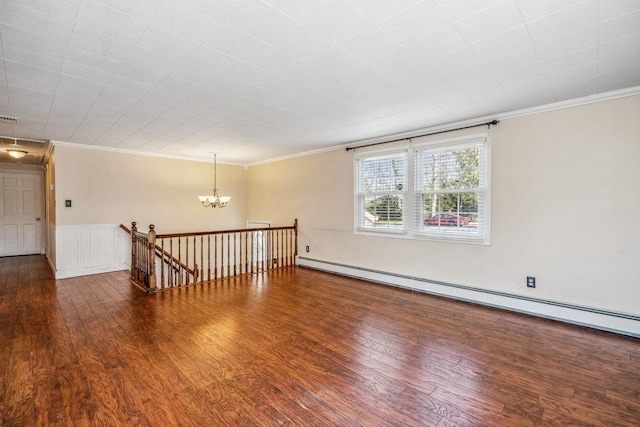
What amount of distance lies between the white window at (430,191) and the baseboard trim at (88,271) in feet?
16.0

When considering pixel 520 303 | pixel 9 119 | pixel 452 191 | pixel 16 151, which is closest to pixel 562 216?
pixel 520 303

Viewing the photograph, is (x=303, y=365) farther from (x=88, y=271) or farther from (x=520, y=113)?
(x=88, y=271)

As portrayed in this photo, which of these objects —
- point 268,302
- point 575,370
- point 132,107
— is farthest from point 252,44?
point 575,370

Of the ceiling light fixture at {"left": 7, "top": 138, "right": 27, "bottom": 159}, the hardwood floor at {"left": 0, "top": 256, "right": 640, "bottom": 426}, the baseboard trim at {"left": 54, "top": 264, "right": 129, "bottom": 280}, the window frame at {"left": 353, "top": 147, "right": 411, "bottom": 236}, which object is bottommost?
the hardwood floor at {"left": 0, "top": 256, "right": 640, "bottom": 426}

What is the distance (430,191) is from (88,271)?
251 inches

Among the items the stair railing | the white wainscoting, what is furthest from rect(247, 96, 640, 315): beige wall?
the white wainscoting

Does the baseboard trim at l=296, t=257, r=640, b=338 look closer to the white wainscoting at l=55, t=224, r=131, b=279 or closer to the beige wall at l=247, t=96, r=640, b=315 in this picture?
the beige wall at l=247, t=96, r=640, b=315

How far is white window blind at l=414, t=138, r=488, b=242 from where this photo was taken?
3.99 m

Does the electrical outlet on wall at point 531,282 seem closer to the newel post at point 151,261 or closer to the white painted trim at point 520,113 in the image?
the white painted trim at point 520,113

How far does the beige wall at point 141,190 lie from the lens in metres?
5.48

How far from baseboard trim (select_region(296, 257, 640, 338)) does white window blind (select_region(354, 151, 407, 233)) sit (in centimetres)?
82

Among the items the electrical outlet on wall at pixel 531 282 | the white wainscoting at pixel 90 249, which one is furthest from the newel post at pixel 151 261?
the electrical outlet on wall at pixel 531 282

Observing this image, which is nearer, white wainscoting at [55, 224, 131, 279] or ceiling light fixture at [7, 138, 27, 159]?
ceiling light fixture at [7, 138, 27, 159]

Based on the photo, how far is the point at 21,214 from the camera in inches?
306
